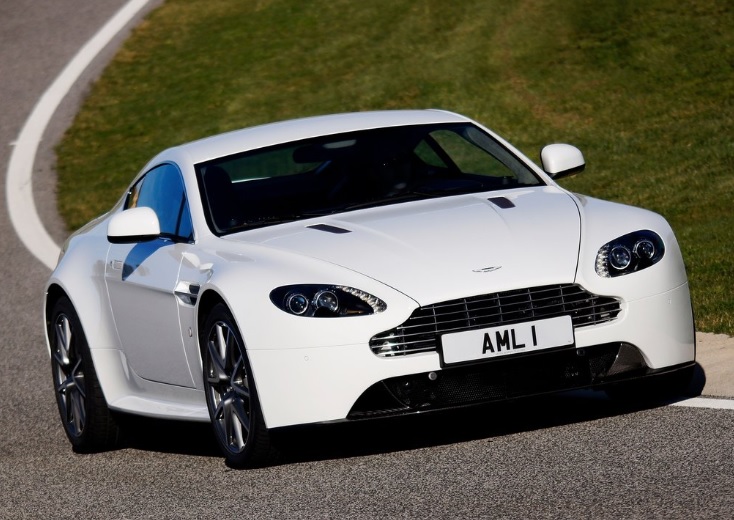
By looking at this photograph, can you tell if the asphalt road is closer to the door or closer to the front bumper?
the front bumper

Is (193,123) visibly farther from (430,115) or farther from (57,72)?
(430,115)

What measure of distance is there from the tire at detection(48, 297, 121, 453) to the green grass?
824 centimetres

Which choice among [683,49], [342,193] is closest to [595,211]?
[342,193]

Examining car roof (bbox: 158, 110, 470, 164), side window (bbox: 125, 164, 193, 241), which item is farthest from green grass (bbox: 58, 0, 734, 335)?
side window (bbox: 125, 164, 193, 241)

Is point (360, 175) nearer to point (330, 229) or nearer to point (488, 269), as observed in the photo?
point (330, 229)

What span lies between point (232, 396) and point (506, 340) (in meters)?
1.28

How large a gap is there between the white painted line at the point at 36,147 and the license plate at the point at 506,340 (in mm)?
10349

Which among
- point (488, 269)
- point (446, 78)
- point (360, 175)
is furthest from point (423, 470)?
point (446, 78)

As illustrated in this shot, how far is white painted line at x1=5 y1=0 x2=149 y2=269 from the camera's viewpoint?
17734 mm

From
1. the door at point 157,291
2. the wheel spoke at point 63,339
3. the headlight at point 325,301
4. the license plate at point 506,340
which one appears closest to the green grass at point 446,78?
the wheel spoke at point 63,339

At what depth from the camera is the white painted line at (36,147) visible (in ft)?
58.2

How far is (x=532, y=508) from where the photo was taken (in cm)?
563

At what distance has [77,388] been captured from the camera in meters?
8.59

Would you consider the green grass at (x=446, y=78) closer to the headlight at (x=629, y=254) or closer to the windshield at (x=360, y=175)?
the windshield at (x=360, y=175)
